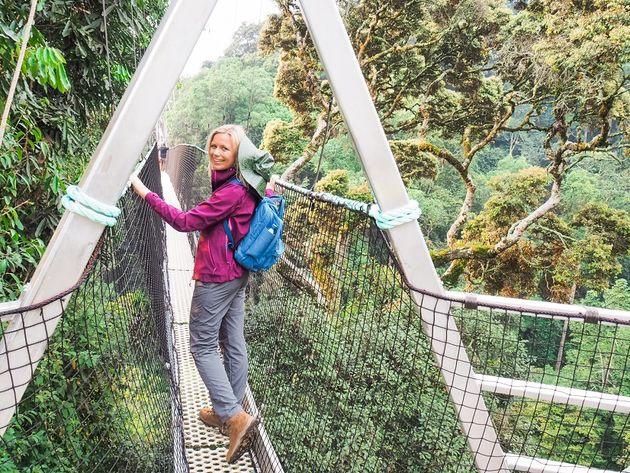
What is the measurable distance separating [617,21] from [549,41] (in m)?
0.77

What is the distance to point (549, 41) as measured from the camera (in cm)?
557

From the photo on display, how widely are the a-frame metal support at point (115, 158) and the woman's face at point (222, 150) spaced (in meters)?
0.33

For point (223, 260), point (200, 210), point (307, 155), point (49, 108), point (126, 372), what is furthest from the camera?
point (307, 155)

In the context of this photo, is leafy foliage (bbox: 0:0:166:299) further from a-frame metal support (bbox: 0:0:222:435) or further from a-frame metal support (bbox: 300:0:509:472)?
a-frame metal support (bbox: 300:0:509:472)

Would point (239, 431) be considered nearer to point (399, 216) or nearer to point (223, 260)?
point (223, 260)

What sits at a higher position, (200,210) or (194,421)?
(200,210)

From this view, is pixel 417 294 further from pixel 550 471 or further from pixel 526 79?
pixel 526 79

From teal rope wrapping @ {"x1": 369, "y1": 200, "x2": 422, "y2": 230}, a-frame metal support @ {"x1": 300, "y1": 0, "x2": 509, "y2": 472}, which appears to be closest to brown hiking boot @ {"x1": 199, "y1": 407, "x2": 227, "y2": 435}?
a-frame metal support @ {"x1": 300, "y1": 0, "x2": 509, "y2": 472}

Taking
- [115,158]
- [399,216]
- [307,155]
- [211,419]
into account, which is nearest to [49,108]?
[211,419]

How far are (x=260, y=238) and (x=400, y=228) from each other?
1.18 ft

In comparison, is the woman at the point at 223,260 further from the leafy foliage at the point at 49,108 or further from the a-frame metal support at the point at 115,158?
the leafy foliage at the point at 49,108

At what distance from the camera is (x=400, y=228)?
3.34ft

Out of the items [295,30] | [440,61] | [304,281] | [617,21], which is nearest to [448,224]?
[440,61]

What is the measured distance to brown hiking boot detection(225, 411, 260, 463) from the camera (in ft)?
4.30
